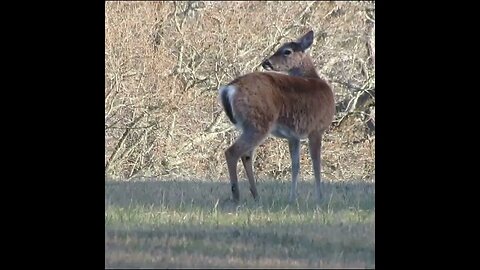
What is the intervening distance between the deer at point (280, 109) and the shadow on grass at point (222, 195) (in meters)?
0.21

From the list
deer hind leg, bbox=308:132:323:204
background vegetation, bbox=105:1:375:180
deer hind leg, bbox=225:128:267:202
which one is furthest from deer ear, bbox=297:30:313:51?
background vegetation, bbox=105:1:375:180

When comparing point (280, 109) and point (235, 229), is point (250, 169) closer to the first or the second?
point (280, 109)

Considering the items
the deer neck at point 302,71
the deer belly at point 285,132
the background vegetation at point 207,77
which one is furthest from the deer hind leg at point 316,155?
the background vegetation at point 207,77

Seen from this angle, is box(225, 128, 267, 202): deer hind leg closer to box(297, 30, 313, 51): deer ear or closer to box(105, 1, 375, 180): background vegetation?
box(297, 30, 313, 51): deer ear

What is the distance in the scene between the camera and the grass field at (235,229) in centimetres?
732

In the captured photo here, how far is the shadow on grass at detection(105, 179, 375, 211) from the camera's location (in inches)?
403

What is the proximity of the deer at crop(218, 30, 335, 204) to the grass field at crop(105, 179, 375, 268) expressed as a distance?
0.41 m

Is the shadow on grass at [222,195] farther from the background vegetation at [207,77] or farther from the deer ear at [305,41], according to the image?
the background vegetation at [207,77]

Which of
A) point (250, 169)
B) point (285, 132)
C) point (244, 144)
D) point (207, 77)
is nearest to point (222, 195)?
point (250, 169)

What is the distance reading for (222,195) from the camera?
36.8 ft

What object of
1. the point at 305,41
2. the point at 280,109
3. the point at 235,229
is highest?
the point at 305,41

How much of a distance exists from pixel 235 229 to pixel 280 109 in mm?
2819
